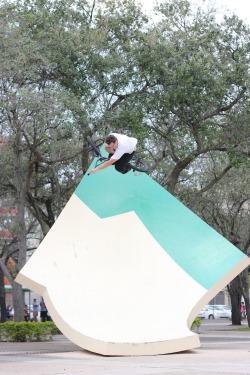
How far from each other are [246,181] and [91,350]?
19839 mm

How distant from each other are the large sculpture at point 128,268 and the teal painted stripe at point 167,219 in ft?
0.08

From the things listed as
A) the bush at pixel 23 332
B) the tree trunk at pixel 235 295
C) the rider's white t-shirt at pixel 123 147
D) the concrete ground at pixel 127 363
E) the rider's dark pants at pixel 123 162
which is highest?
the rider's white t-shirt at pixel 123 147

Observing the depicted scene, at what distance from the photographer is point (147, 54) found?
26922 millimetres

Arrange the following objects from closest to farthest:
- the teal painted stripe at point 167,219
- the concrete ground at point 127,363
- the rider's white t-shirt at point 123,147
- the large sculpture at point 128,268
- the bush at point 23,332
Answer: the concrete ground at point 127,363 < the rider's white t-shirt at point 123,147 < the large sculpture at point 128,268 < the teal painted stripe at point 167,219 < the bush at point 23,332

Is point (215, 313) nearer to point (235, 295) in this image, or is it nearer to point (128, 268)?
point (235, 295)

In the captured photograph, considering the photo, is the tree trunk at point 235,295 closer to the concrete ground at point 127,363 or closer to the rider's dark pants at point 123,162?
the concrete ground at point 127,363

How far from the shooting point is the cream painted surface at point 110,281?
1830 centimetres

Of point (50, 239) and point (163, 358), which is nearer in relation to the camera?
point (163, 358)

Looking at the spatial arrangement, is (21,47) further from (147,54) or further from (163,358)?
(163,358)

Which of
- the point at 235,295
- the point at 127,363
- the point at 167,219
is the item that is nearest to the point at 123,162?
the point at 167,219

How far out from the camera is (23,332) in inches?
1037

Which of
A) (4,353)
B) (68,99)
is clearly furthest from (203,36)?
(4,353)

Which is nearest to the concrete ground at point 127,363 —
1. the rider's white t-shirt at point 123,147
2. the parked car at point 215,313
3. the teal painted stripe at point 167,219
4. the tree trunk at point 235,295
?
the teal painted stripe at point 167,219

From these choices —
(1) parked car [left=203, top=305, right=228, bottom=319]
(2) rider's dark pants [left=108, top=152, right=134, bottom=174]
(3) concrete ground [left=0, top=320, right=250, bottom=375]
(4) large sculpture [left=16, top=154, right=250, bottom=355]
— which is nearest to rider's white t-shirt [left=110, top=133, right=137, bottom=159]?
(2) rider's dark pants [left=108, top=152, right=134, bottom=174]
